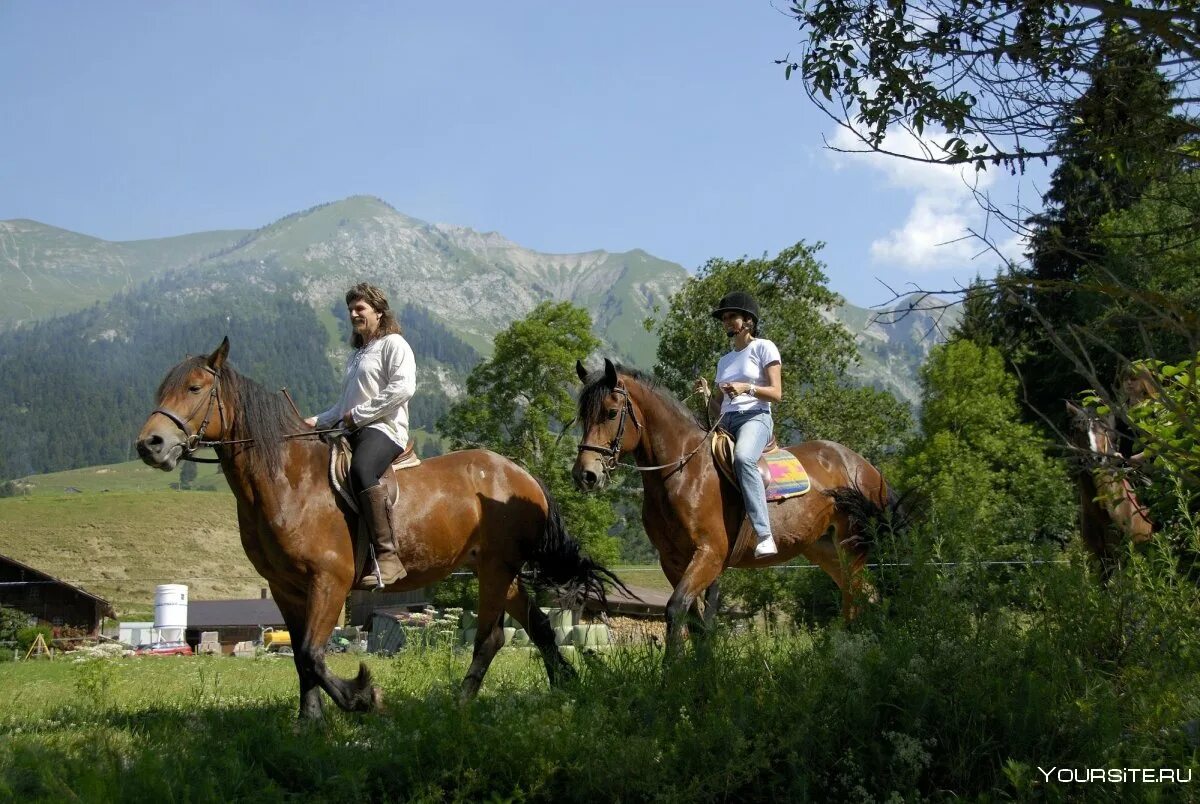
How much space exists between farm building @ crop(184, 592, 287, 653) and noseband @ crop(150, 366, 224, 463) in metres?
68.0

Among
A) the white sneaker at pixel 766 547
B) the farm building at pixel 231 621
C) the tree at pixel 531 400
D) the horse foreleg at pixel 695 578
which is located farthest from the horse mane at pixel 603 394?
the farm building at pixel 231 621

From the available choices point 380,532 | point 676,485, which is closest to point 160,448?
point 380,532

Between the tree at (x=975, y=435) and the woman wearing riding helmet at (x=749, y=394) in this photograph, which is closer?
the woman wearing riding helmet at (x=749, y=394)

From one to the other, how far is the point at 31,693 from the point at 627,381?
319 inches

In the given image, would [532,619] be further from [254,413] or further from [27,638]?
[27,638]

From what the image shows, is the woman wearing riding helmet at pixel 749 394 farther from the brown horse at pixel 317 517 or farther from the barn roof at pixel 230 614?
the barn roof at pixel 230 614

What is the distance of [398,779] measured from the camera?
205 inches

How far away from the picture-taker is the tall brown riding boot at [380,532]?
26.4 ft

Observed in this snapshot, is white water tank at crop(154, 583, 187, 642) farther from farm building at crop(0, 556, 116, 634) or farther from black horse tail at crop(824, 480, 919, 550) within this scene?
black horse tail at crop(824, 480, 919, 550)

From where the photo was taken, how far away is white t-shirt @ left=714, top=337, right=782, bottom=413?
9.57m

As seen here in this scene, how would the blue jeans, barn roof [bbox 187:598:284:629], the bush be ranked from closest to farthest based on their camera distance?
the blue jeans
the bush
barn roof [bbox 187:598:284:629]

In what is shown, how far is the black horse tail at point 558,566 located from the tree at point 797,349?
105 feet

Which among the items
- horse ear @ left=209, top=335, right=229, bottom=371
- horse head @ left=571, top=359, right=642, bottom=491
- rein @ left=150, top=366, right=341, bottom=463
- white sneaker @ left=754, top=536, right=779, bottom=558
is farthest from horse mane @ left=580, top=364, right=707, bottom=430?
horse ear @ left=209, top=335, right=229, bottom=371

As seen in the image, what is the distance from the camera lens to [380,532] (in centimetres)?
807
